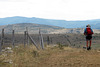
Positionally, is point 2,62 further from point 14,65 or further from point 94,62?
point 94,62

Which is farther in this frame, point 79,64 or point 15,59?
point 15,59

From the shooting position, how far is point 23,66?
10.5 m

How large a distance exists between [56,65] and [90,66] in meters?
1.75

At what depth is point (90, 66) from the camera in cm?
968

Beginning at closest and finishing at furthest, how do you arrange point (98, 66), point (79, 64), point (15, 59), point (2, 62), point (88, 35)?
point (98, 66)
point (79, 64)
point (2, 62)
point (15, 59)
point (88, 35)

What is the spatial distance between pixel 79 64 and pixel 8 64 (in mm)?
3610

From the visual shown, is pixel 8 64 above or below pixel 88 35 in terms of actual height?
below

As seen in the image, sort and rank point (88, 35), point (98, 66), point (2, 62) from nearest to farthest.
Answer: point (98, 66)
point (2, 62)
point (88, 35)

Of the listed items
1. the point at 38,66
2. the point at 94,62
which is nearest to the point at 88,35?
the point at 94,62

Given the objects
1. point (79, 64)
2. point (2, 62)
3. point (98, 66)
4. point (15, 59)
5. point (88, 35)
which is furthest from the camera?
point (88, 35)

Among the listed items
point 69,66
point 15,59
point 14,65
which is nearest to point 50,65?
point 69,66

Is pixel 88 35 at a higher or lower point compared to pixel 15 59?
higher

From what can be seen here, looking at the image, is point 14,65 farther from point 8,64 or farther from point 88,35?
point 88,35

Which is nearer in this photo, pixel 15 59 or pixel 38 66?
pixel 38 66
